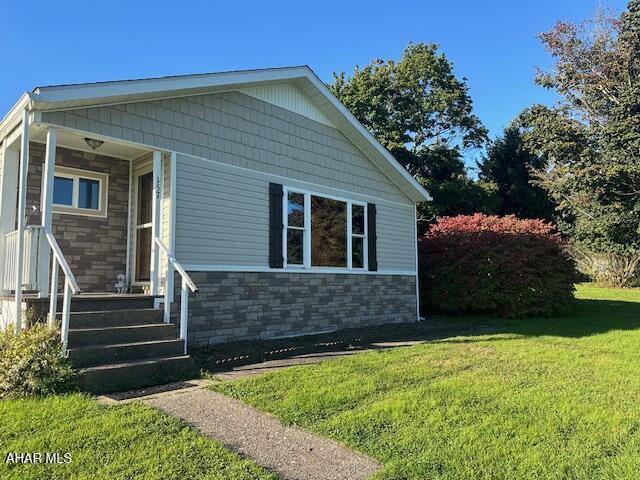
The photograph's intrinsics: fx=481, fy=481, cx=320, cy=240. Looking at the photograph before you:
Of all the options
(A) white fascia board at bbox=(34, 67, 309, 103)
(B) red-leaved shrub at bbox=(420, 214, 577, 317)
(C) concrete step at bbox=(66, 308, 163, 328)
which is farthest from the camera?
(B) red-leaved shrub at bbox=(420, 214, 577, 317)

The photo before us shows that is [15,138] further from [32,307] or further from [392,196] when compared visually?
[392,196]

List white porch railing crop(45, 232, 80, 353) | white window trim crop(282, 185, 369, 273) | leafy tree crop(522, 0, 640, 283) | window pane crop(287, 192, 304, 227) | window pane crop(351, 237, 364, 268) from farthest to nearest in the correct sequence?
1. leafy tree crop(522, 0, 640, 283)
2. window pane crop(351, 237, 364, 268)
3. window pane crop(287, 192, 304, 227)
4. white window trim crop(282, 185, 369, 273)
5. white porch railing crop(45, 232, 80, 353)

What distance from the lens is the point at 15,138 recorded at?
6.77 m

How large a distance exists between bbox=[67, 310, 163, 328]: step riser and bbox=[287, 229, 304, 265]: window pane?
312cm

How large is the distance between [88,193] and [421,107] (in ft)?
69.5

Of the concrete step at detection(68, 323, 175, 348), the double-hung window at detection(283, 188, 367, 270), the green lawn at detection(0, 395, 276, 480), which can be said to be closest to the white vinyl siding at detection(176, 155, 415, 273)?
the double-hung window at detection(283, 188, 367, 270)

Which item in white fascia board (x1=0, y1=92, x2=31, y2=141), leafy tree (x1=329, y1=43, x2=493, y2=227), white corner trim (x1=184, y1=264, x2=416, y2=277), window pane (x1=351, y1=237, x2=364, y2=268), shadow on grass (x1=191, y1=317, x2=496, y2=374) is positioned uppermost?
leafy tree (x1=329, y1=43, x2=493, y2=227)

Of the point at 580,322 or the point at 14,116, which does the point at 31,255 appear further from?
the point at 580,322

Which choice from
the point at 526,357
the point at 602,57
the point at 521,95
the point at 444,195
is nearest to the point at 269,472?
the point at 526,357

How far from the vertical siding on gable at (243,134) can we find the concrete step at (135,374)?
130 inches

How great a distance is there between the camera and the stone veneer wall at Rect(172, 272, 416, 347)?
7.67 m

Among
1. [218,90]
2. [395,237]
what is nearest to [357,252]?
[395,237]

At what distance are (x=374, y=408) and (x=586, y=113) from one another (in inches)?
863

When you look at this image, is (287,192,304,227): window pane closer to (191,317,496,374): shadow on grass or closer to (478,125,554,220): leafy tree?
(191,317,496,374): shadow on grass
